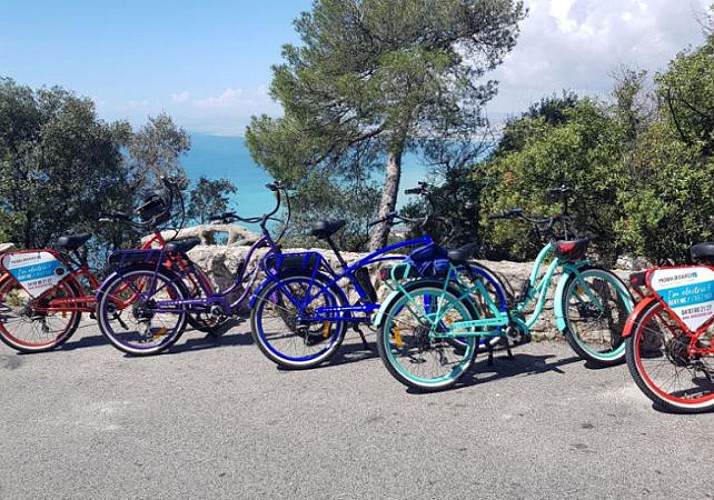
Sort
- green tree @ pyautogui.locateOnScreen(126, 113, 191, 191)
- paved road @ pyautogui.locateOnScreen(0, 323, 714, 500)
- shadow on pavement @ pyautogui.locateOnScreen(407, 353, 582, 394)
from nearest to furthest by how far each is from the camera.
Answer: paved road @ pyautogui.locateOnScreen(0, 323, 714, 500) → shadow on pavement @ pyautogui.locateOnScreen(407, 353, 582, 394) → green tree @ pyautogui.locateOnScreen(126, 113, 191, 191)

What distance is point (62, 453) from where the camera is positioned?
3.23 metres

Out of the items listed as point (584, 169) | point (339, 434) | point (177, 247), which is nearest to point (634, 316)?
point (339, 434)

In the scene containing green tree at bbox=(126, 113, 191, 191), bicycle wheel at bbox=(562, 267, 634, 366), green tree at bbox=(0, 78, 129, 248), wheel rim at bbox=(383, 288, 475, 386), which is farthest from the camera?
green tree at bbox=(126, 113, 191, 191)

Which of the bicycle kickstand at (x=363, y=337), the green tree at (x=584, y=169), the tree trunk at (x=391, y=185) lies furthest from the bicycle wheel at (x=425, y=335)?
the tree trunk at (x=391, y=185)

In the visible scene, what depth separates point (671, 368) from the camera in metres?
3.89

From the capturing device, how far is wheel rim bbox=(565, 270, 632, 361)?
4352mm

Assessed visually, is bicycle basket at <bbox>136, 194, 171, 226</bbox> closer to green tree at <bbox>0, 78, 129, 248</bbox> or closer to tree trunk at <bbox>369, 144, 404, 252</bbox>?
tree trunk at <bbox>369, 144, 404, 252</bbox>

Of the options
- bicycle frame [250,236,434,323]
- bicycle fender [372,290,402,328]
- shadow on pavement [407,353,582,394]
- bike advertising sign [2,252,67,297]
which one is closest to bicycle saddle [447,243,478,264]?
bicycle frame [250,236,434,323]

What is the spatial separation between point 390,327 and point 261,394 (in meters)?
0.96

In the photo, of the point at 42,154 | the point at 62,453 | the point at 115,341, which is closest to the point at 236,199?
the point at 42,154

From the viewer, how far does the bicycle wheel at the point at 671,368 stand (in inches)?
134

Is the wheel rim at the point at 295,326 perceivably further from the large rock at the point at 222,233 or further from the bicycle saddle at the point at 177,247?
the large rock at the point at 222,233

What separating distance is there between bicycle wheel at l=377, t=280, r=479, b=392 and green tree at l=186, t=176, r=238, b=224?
17926mm

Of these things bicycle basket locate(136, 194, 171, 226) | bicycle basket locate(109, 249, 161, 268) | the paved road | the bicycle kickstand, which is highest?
bicycle basket locate(136, 194, 171, 226)
